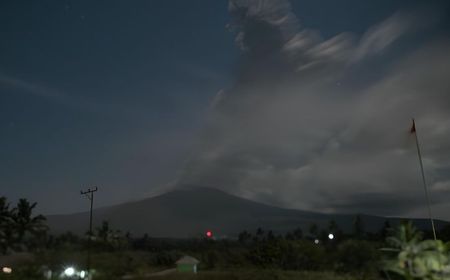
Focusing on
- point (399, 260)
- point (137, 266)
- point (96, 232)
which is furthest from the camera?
point (96, 232)

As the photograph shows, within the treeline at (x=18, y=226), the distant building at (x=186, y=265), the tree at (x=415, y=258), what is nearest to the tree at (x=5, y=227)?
the treeline at (x=18, y=226)

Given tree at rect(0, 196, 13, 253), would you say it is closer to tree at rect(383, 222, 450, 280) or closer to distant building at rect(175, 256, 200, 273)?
distant building at rect(175, 256, 200, 273)

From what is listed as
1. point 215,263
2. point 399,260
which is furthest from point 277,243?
point 399,260

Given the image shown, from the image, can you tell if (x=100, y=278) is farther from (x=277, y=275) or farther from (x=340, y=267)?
(x=340, y=267)

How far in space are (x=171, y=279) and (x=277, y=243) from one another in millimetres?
32336

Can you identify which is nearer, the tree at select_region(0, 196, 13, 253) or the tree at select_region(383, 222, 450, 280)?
the tree at select_region(383, 222, 450, 280)

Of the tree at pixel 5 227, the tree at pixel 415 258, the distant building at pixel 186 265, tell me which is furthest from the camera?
the tree at pixel 5 227

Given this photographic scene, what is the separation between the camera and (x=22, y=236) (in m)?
→ 98.2

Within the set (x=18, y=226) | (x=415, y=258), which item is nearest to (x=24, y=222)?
(x=18, y=226)

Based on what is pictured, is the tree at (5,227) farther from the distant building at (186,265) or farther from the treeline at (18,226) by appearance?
the distant building at (186,265)

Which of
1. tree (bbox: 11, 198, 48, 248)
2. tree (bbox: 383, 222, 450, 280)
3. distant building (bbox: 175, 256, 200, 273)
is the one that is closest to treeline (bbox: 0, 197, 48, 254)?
tree (bbox: 11, 198, 48, 248)

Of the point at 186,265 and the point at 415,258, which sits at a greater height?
the point at 186,265

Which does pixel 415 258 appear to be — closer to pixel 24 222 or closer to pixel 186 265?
pixel 186 265

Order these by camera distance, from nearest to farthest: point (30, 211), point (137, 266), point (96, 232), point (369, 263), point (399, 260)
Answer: point (399, 260) < point (369, 263) < point (137, 266) < point (30, 211) < point (96, 232)
